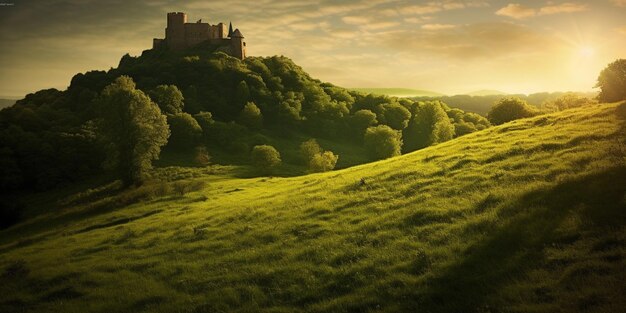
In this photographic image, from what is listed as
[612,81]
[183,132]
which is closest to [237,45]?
[183,132]

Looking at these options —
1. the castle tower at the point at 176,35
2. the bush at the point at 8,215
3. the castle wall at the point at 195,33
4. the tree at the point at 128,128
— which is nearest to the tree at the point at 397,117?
the castle wall at the point at 195,33

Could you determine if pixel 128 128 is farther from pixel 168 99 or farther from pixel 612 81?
pixel 612 81

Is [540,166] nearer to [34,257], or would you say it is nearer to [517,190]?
[517,190]

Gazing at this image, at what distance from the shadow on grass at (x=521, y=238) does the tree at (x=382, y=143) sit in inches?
3895

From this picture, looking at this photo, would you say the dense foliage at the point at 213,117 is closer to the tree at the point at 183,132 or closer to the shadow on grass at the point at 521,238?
the tree at the point at 183,132

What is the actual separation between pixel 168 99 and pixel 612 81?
10932 cm

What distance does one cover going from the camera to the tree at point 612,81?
152 ft

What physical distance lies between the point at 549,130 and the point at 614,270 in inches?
880

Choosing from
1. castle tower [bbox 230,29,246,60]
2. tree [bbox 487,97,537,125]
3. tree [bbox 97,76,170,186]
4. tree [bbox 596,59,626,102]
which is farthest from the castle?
tree [bbox 596,59,626,102]

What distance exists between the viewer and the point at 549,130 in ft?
112

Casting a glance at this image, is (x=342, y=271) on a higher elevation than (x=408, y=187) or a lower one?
lower

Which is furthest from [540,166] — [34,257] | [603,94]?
[34,257]

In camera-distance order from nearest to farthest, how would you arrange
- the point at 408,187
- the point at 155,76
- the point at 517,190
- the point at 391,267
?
the point at 391,267
the point at 517,190
the point at 408,187
the point at 155,76

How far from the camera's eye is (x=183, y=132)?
357ft
